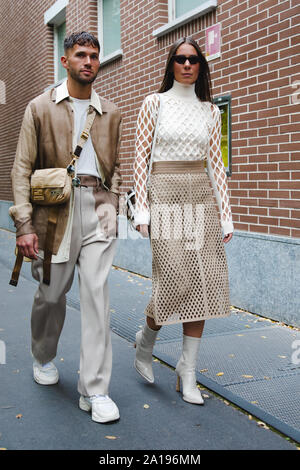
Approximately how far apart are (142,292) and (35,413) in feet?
12.5

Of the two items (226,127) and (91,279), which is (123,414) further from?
(226,127)

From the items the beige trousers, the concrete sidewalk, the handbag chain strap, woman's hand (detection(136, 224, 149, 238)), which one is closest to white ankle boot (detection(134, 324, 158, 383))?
the concrete sidewalk

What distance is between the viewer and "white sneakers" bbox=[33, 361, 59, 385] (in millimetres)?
3992

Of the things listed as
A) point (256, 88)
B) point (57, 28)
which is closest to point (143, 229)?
point (256, 88)

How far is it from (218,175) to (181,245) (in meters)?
0.54

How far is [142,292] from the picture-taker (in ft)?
23.8

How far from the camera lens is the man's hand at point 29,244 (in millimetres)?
3393

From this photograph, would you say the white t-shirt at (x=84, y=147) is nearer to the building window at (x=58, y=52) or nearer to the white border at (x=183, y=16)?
the white border at (x=183, y=16)

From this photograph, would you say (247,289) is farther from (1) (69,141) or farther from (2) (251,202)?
(1) (69,141)

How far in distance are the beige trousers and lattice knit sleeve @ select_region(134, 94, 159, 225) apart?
0.16 metres

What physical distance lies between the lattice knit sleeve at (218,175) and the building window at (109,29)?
6.02 meters

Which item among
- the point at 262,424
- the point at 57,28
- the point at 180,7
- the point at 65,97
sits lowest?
the point at 262,424

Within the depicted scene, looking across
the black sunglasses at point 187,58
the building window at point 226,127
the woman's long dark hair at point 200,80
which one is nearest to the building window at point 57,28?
the building window at point 226,127

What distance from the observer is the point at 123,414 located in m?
3.48
